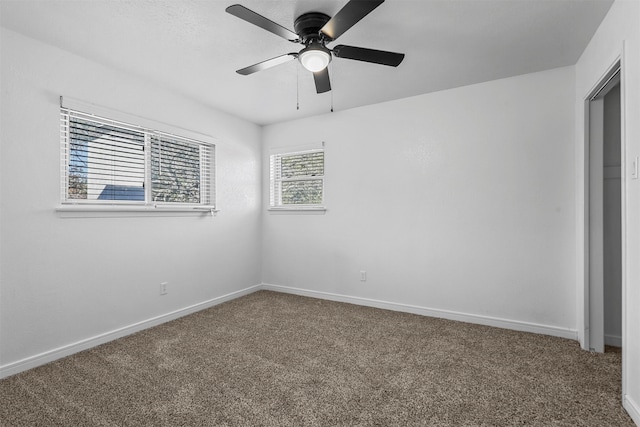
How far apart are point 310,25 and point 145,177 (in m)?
2.17

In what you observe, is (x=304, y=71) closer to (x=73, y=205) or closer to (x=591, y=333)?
(x=73, y=205)

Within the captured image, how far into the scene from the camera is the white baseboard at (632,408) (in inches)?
65.1

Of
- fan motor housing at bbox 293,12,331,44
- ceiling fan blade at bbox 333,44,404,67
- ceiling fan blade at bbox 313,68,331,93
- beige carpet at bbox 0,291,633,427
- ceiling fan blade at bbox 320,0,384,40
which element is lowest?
beige carpet at bbox 0,291,633,427

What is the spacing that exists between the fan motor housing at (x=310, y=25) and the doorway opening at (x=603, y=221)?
2.03m

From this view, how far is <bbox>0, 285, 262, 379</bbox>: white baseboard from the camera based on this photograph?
2.24 meters

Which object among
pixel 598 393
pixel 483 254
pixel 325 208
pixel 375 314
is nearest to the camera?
pixel 598 393

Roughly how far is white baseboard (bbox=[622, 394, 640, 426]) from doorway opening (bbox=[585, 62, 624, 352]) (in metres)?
0.86

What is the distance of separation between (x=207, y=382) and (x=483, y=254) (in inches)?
105

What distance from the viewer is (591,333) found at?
2529 mm

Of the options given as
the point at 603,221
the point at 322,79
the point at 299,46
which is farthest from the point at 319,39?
the point at 603,221

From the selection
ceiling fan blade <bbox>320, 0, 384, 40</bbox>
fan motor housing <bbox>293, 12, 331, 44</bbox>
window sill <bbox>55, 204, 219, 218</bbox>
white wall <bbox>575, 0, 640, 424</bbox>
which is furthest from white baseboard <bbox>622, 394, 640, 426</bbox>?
window sill <bbox>55, 204, 219, 218</bbox>

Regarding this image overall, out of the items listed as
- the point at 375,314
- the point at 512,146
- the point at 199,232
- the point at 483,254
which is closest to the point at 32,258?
the point at 199,232

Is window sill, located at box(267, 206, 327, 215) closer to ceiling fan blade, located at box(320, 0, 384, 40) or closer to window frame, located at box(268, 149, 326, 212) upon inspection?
window frame, located at box(268, 149, 326, 212)

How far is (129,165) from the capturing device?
3029mm
